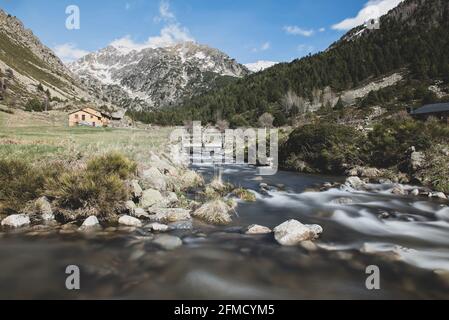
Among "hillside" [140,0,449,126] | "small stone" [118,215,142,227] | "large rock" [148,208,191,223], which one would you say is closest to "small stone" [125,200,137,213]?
"large rock" [148,208,191,223]

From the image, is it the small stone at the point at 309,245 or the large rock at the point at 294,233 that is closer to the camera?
the small stone at the point at 309,245

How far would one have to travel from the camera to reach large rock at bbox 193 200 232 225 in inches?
468

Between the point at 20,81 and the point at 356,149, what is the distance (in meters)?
128

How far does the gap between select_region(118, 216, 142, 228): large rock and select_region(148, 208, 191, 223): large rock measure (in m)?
0.74

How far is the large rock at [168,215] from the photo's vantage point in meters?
11.7

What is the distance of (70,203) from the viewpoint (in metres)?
11.4

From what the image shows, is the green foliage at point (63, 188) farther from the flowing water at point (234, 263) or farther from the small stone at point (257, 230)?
the small stone at point (257, 230)

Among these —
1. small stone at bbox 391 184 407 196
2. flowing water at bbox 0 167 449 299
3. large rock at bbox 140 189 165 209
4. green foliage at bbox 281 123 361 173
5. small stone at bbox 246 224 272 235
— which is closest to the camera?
flowing water at bbox 0 167 449 299

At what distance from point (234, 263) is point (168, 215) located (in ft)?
13.2

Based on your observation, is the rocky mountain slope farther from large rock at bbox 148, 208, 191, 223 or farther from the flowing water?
the flowing water

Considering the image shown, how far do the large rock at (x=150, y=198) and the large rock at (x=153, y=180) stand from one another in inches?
44.5

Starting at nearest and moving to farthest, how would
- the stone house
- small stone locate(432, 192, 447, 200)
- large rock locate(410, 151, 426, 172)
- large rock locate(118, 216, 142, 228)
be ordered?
1. large rock locate(118, 216, 142, 228)
2. small stone locate(432, 192, 447, 200)
3. large rock locate(410, 151, 426, 172)
4. the stone house

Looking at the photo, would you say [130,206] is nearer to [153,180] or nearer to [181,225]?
[181,225]

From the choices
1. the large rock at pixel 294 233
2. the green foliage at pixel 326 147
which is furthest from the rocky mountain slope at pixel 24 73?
the large rock at pixel 294 233
